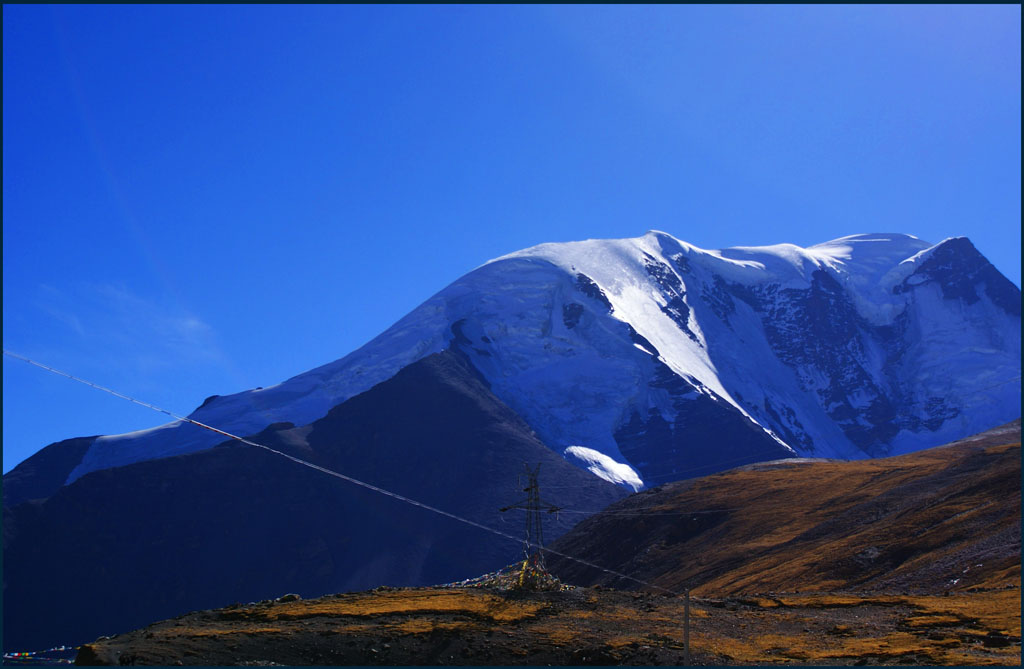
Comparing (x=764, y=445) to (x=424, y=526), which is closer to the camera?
(x=424, y=526)

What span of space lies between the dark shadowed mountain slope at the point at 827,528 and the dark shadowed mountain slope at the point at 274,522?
2784 centimetres

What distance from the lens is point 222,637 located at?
3381cm

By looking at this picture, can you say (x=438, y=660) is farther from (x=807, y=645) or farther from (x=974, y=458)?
(x=974, y=458)

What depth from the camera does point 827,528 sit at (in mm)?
76250

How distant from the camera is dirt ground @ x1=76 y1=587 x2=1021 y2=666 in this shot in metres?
32.8

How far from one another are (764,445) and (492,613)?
154395mm

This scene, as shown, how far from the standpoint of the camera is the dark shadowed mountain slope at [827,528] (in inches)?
2283

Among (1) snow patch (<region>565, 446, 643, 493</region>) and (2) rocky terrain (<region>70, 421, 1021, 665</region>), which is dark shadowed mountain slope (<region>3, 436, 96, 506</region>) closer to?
(1) snow patch (<region>565, 446, 643, 493</region>)

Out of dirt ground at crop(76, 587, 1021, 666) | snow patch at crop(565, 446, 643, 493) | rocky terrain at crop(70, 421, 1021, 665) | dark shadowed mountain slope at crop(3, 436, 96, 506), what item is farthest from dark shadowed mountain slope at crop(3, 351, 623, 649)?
dirt ground at crop(76, 587, 1021, 666)

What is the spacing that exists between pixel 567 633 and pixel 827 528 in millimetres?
43809

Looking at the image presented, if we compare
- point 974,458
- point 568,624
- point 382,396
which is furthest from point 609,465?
point 568,624

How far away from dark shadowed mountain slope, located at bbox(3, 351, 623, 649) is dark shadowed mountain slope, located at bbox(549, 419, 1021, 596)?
2784 cm

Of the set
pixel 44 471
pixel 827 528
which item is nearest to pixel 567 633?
pixel 827 528

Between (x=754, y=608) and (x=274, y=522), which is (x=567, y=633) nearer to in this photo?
(x=754, y=608)
